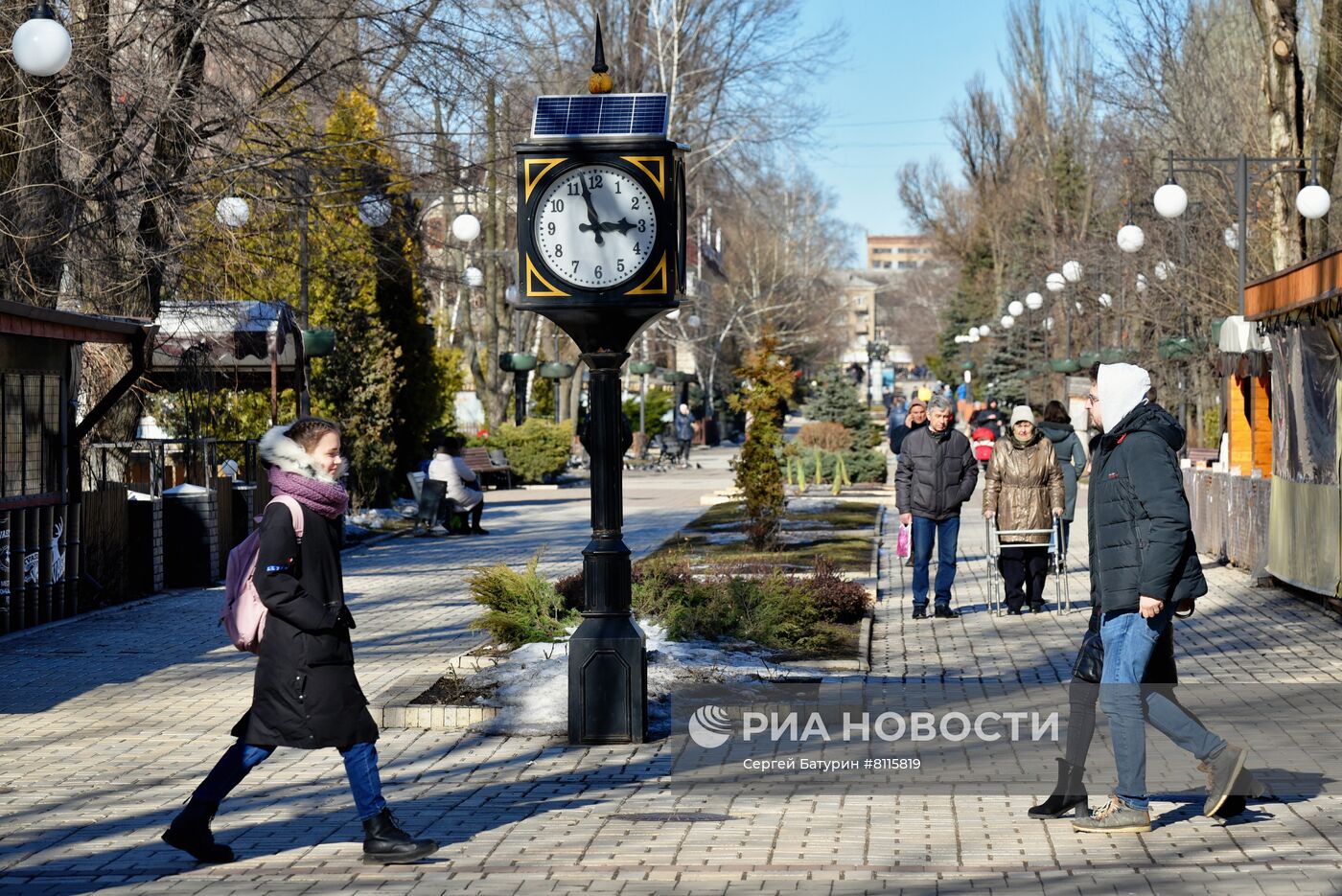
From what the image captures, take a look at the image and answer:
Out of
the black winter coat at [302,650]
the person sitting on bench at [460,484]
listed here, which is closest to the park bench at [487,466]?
the person sitting on bench at [460,484]

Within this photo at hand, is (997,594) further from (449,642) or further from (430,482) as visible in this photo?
(430,482)

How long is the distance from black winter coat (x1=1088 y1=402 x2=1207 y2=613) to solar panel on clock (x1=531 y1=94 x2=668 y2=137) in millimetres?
3284

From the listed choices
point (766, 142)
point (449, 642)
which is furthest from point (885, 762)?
point (766, 142)

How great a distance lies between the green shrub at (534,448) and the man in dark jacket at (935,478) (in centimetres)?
2306

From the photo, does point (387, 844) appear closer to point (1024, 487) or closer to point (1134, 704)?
point (1134, 704)

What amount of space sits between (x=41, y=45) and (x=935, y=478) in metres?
7.77

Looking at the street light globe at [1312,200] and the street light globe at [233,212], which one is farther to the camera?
the street light globe at [1312,200]

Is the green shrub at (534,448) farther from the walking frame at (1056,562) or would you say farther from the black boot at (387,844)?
the black boot at (387,844)

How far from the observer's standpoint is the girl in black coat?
6551 millimetres

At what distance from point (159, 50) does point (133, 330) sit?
398 centimetres

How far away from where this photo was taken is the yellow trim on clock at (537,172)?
9.29 meters

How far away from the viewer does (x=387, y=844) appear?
6.71m

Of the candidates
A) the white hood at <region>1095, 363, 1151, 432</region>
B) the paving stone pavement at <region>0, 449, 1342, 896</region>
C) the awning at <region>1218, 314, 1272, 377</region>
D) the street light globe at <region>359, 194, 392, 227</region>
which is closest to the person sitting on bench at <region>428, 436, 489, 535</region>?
the street light globe at <region>359, 194, 392, 227</region>

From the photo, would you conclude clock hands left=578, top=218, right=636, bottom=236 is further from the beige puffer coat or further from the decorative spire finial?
the beige puffer coat
